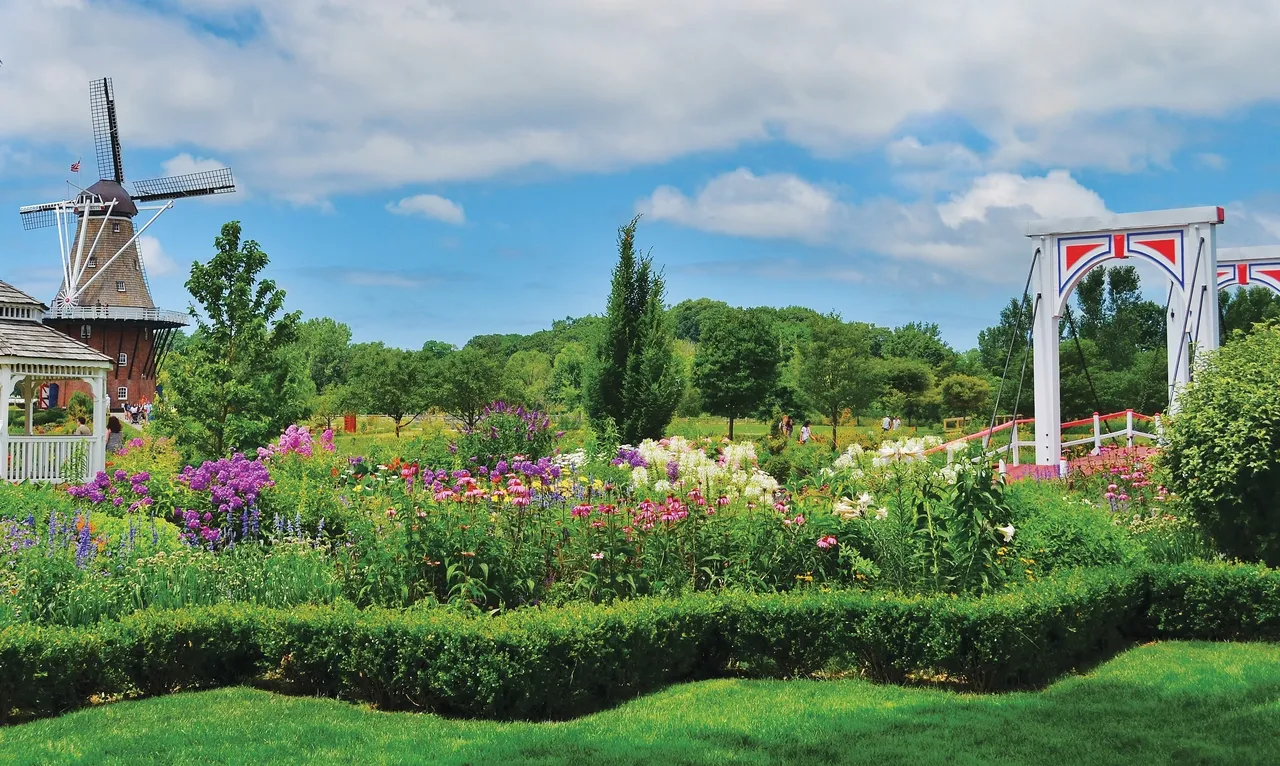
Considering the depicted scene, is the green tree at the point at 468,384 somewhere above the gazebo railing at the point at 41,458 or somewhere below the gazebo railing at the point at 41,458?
above

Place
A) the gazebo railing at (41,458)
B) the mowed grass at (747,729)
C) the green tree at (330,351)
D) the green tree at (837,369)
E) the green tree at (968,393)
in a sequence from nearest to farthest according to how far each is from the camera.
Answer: the mowed grass at (747,729) → the gazebo railing at (41,458) → the green tree at (837,369) → the green tree at (968,393) → the green tree at (330,351)

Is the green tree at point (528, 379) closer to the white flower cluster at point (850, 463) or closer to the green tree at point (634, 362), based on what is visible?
the green tree at point (634, 362)

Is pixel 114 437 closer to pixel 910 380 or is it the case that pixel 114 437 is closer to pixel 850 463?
→ pixel 850 463

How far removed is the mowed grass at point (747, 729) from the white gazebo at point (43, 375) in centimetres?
1147

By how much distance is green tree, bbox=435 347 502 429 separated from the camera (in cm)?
3812

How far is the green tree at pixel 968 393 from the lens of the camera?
4225cm

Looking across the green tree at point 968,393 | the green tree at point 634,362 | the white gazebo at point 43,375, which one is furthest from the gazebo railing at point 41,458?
the green tree at point 968,393

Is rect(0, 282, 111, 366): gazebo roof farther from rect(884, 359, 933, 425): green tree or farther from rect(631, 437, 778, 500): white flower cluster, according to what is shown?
rect(884, 359, 933, 425): green tree

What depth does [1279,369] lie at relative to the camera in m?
8.54

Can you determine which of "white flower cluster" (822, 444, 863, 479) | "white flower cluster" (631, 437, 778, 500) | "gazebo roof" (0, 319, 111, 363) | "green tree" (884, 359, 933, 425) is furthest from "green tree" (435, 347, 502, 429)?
"white flower cluster" (822, 444, 863, 479)

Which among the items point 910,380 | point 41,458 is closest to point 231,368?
point 41,458

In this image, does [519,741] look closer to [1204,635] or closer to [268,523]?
→ [1204,635]

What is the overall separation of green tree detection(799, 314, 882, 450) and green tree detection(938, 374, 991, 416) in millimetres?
5991

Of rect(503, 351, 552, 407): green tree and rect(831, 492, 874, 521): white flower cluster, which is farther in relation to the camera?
rect(503, 351, 552, 407): green tree
